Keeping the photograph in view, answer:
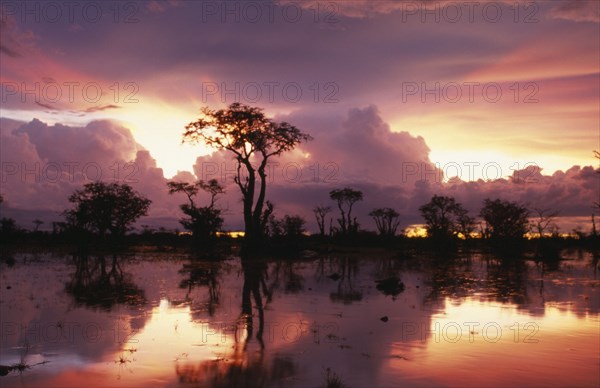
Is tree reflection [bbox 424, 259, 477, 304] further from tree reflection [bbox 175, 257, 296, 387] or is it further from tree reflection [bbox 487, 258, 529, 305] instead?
tree reflection [bbox 175, 257, 296, 387]

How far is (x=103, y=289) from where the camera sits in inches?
740

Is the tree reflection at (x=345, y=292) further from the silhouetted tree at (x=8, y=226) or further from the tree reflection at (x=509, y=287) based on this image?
the silhouetted tree at (x=8, y=226)

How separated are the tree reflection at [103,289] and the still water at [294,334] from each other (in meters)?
0.07

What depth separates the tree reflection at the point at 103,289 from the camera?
15.5 metres

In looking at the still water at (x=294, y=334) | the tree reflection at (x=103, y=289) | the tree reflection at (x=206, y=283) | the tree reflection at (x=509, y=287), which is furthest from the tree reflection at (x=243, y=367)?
the tree reflection at (x=509, y=287)

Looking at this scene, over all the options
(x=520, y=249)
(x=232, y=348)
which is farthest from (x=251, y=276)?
(x=520, y=249)

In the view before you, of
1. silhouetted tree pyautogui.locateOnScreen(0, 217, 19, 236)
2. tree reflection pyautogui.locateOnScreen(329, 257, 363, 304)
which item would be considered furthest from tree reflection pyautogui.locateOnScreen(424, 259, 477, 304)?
silhouetted tree pyautogui.locateOnScreen(0, 217, 19, 236)

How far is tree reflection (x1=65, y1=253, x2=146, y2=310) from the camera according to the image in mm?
15518

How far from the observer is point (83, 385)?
7.23 m

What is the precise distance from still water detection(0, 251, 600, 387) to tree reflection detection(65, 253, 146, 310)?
0.07 m

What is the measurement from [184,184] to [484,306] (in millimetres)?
55818

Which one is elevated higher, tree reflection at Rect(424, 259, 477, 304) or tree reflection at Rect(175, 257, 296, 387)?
tree reflection at Rect(175, 257, 296, 387)

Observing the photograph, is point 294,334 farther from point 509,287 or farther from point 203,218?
point 203,218

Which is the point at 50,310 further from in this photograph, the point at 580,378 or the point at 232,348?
the point at 580,378
